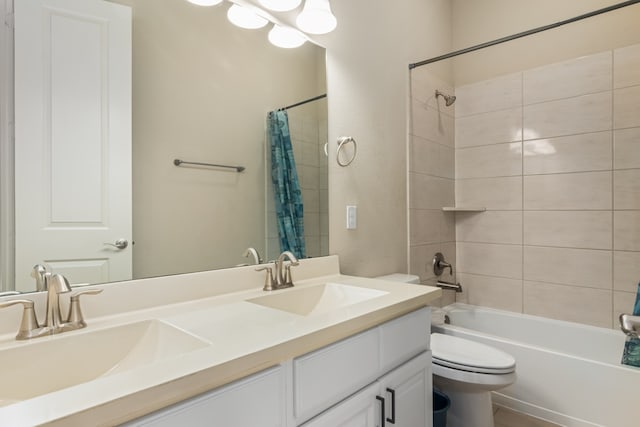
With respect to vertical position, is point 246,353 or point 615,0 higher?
point 615,0

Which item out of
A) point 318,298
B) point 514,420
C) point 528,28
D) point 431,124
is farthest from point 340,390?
point 528,28

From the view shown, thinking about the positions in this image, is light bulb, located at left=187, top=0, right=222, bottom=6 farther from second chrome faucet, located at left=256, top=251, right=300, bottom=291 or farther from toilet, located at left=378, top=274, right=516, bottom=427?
toilet, located at left=378, top=274, right=516, bottom=427

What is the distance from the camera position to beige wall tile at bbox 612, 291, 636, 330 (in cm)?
215

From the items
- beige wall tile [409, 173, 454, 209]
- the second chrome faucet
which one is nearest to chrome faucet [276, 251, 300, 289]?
the second chrome faucet

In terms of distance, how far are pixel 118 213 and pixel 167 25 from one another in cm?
66

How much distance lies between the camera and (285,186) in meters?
1.59

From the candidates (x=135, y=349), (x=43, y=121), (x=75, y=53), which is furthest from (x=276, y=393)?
(x=75, y=53)

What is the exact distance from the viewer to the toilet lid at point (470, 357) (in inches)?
61.1

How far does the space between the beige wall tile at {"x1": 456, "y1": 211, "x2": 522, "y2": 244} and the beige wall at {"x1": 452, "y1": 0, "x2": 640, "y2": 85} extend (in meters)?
1.09

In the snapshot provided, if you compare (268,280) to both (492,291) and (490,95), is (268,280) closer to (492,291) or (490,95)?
(492,291)

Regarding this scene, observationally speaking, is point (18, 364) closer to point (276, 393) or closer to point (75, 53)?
point (276, 393)

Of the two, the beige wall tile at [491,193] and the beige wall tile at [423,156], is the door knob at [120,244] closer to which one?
the beige wall tile at [423,156]

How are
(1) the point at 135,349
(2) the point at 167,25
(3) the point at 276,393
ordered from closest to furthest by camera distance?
(3) the point at 276,393
(1) the point at 135,349
(2) the point at 167,25

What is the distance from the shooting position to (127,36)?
3.60ft
